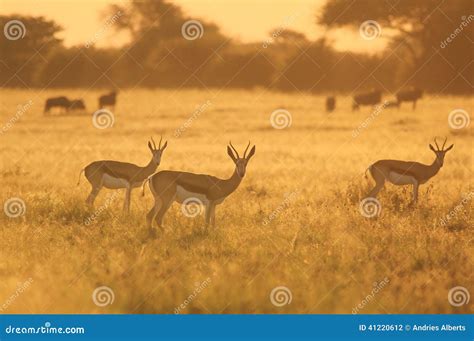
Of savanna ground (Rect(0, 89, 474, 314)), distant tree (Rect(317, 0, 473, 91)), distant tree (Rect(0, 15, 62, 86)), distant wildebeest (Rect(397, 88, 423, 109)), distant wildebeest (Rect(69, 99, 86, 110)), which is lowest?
savanna ground (Rect(0, 89, 474, 314))

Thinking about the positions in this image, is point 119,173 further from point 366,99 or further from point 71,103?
point 366,99

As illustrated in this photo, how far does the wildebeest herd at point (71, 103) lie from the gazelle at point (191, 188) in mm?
5653

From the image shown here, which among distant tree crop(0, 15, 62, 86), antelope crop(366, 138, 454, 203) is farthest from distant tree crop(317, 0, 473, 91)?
distant tree crop(0, 15, 62, 86)

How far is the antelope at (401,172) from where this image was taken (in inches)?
533

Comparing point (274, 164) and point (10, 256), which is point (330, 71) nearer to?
point (274, 164)

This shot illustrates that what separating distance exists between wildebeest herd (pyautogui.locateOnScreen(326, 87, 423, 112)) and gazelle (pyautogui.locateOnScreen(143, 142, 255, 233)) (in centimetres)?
768

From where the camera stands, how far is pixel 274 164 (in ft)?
48.3

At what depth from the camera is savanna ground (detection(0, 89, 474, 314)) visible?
10695 millimetres

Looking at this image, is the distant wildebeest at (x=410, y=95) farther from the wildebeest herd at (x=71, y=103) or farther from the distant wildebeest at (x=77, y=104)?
the distant wildebeest at (x=77, y=104)

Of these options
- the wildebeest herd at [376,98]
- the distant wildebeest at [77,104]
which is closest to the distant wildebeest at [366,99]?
the wildebeest herd at [376,98]

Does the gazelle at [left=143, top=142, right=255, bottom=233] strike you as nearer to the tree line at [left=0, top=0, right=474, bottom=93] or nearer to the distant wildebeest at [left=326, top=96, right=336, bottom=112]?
the tree line at [left=0, top=0, right=474, bottom=93]

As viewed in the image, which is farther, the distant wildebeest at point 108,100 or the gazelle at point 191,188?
the distant wildebeest at point 108,100

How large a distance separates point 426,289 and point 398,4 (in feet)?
35.4

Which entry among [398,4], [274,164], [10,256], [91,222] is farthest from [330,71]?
[10,256]
